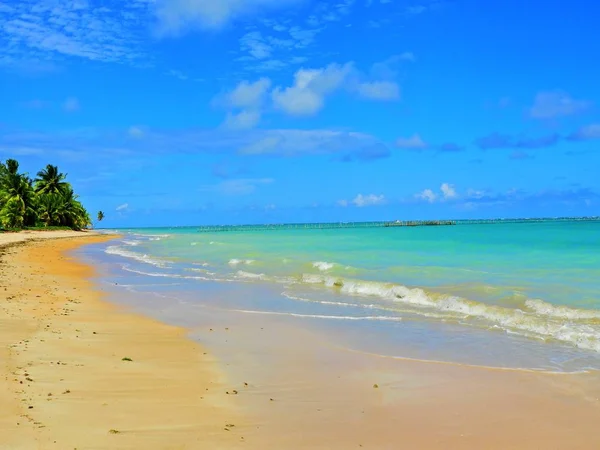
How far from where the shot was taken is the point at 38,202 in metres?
78.2

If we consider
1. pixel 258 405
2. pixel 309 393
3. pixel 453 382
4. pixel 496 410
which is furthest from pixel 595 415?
pixel 258 405

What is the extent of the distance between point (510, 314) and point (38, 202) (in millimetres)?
79939

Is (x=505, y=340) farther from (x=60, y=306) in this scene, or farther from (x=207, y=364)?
(x=60, y=306)

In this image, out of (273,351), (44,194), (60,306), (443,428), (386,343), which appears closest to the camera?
(443,428)

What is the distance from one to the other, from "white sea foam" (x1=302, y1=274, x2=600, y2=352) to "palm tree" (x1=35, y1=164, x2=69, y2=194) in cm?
7587

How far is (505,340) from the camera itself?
9.63 metres

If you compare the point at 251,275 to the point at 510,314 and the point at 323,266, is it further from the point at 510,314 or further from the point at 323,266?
the point at 510,314

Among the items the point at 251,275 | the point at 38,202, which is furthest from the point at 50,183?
the point at 251,275

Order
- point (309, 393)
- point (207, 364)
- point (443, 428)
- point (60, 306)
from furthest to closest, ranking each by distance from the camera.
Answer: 1. point (60, 306)
2. point (207, 364)
3. point (309, 393)
4. point (443, 428)

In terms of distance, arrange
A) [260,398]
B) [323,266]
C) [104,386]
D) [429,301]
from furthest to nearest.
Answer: [323,266] → [429,301] → [104,386] → [260,398]

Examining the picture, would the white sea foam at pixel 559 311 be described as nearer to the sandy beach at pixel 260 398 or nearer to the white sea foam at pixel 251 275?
the sandy beach at pixel 260 398

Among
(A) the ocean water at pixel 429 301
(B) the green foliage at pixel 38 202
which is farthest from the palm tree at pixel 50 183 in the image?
(A) the ocean water at pixel 429 301

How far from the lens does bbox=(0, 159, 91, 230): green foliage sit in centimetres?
6706

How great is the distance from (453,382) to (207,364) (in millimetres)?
3554
